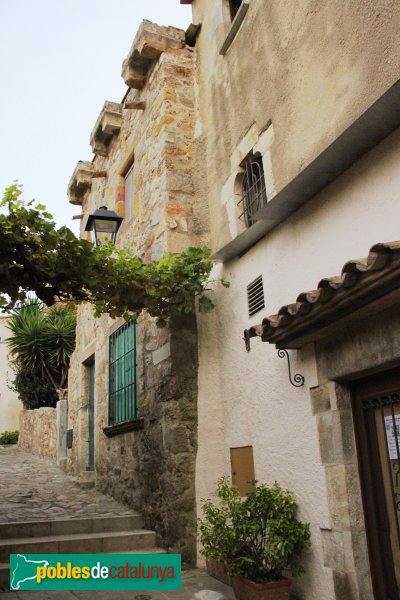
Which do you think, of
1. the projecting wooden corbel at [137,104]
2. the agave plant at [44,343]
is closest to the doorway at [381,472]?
the projecting wooden corbel at [137,104]

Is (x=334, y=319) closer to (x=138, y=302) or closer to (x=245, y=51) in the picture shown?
(x=138, y=302)

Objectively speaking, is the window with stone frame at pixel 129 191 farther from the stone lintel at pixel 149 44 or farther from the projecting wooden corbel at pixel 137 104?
the stone lintel at pixel 149 44

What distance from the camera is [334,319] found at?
10.6 ft

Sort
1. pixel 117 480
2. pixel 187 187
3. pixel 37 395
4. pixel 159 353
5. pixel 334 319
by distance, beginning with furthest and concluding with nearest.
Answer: pixel 37 395 → pixel 117 480 → pixel 187 187 → pixel 159 353 → pixel 334 319

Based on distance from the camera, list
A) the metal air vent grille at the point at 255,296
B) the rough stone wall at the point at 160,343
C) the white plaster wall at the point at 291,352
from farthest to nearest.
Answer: the rough stone wall at the point at 160,343 < the metal air vent grille at the point at 255,296 < the white plaster wall at the point at 291,352

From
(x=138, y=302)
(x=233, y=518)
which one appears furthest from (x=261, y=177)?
(x=233, y=518)

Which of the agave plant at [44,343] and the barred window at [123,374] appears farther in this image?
the agave plant at [44,343]

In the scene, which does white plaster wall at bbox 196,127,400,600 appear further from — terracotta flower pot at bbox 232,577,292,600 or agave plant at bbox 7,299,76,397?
agave plant at bbox 7,299,76,397

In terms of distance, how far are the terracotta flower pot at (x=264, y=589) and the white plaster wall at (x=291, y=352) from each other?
0.23m

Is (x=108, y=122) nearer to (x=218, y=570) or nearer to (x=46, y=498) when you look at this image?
(x=46, y=498)

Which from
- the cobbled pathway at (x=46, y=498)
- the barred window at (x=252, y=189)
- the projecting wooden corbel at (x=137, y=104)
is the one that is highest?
the projecting wooden corbel at (x=137, y=104)

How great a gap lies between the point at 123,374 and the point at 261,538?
313 cm

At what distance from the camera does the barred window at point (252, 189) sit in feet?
15.8

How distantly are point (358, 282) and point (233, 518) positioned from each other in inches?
77.9
